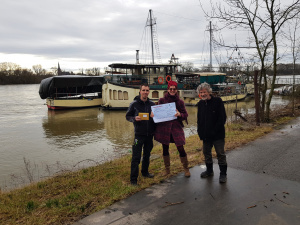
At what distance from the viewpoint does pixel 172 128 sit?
4.35 meters

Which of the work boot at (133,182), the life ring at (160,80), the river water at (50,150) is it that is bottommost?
the river water at (50,150)

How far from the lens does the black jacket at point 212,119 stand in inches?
160

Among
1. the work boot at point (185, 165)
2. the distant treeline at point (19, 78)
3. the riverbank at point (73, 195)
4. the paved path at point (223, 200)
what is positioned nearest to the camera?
the paved path at point (223, 200)

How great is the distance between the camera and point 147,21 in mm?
37312

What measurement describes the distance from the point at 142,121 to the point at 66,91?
3140 centimetres

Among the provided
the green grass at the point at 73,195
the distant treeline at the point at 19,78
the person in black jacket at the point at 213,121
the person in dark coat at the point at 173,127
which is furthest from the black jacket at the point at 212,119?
the distant treeline at the point at 19,78

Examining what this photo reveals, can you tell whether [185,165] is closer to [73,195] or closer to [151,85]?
[73,195]

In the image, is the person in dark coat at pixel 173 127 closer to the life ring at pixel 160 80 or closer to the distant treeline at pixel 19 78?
Result: the life ring at pixel 160 80

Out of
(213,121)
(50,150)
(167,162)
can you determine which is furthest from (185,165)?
(50,150)

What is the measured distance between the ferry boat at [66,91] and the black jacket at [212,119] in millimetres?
27386

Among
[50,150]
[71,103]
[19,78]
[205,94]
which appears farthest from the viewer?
[19,78]

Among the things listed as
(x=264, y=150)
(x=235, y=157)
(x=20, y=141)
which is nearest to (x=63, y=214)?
(x=235, y=157)

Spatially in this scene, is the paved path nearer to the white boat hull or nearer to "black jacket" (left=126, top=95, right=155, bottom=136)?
"black jacket" (left=126, top=95, right=155, bottom=136)

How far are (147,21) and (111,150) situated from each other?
31282 mm
